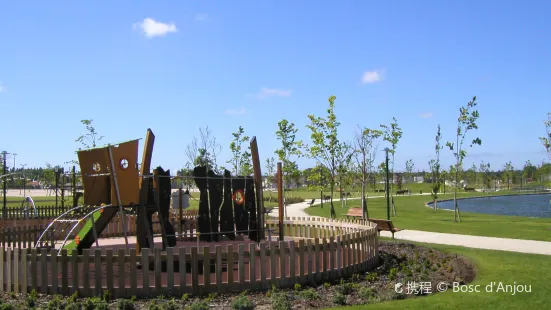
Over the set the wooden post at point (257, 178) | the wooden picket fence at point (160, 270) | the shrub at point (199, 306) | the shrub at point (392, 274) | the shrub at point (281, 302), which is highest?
the wooden post at point (257, 178)

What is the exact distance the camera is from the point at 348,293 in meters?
8.88

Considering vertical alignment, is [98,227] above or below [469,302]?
above

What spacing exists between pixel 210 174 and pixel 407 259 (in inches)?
226

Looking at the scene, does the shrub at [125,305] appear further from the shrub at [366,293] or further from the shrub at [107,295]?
the shrub at [366,293]

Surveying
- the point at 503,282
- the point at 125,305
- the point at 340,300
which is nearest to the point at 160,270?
the point at 125,305

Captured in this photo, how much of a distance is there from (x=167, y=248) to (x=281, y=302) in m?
2.20

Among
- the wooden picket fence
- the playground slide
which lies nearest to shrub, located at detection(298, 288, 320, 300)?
the wooden picket fence

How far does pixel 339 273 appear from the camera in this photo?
10.2 m

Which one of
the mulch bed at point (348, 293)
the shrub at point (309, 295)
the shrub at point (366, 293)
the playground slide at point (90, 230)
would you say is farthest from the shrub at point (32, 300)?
the shrub at point (366, 293)

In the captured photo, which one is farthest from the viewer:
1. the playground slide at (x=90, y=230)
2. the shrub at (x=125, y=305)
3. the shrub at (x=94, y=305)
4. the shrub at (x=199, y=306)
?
the playground slide at (x=90, y=230)

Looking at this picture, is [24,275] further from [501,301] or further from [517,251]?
[517,251]

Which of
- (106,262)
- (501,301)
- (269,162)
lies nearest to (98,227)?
(106,262)

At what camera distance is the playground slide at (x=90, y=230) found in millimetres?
11477

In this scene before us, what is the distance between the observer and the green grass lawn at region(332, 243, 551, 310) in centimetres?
775
